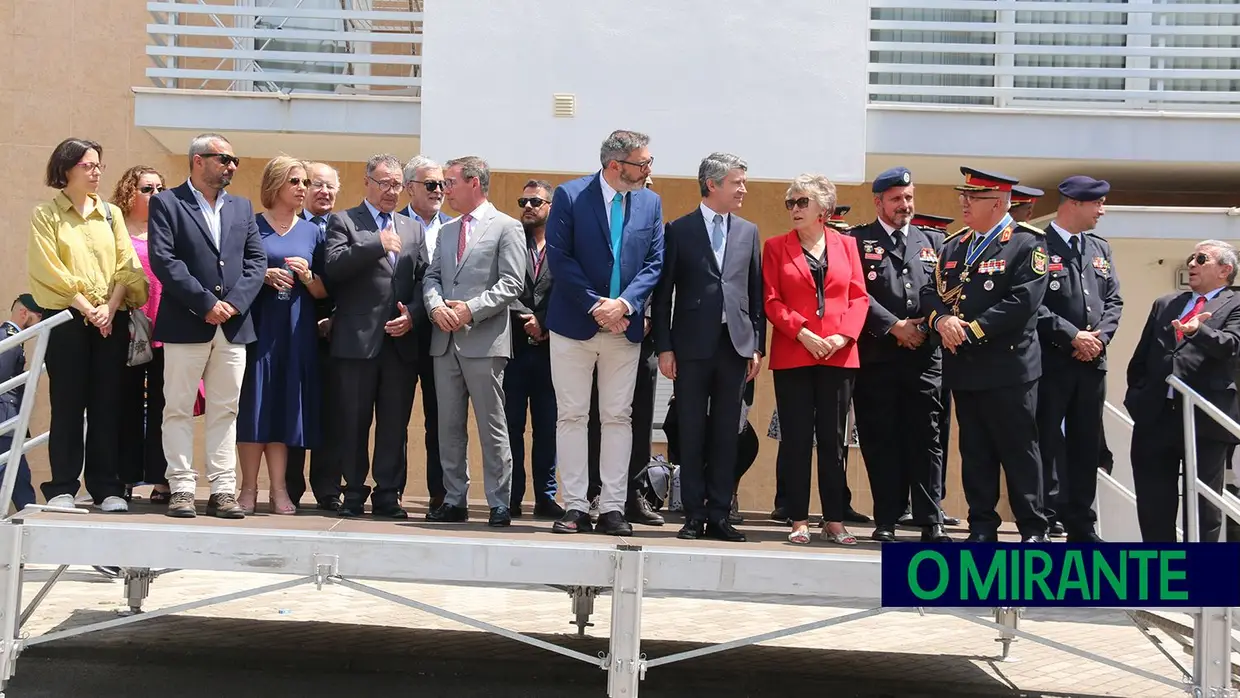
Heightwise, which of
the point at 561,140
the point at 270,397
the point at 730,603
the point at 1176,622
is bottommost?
the point at 730,603

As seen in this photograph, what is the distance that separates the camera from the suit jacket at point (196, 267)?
6.12m

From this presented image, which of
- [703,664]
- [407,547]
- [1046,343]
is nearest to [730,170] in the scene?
[1046,343]

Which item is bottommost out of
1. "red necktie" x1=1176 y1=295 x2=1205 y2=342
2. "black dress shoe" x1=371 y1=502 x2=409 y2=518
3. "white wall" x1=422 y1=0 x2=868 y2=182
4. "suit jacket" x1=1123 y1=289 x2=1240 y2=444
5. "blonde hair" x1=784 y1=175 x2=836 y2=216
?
"black dress shoe" x1=371 y1=502 x2=409 y2=518

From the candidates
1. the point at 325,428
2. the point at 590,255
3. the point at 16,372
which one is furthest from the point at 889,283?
the point at 16,372

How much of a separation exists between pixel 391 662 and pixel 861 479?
18.5ft

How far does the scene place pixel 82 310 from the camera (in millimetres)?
6293

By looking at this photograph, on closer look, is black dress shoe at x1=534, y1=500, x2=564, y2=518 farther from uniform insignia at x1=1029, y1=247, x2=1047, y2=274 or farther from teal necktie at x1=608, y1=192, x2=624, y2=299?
uniform insignia at x1=1029, y1=247, x2=1047, y2=274

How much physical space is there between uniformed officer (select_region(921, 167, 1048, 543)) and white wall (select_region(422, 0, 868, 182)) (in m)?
4.32

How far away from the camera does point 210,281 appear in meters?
6.23

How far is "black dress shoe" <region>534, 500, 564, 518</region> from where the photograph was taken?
7.05m

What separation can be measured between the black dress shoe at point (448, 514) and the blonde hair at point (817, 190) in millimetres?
2236

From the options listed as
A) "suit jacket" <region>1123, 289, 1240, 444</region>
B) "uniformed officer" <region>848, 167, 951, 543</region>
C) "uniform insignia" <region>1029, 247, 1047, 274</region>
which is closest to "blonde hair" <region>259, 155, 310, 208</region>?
"uniformed officer" <region>848, 167, 951, 543</region>

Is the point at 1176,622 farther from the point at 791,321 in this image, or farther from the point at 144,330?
the point at 144,330

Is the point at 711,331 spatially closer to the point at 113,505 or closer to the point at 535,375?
the point at 535,375
